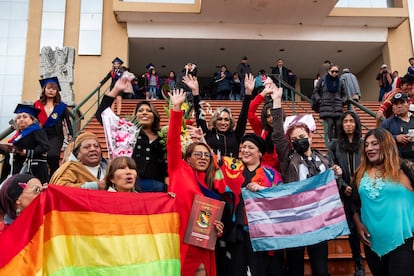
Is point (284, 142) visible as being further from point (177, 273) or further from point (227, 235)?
point (177, 273)

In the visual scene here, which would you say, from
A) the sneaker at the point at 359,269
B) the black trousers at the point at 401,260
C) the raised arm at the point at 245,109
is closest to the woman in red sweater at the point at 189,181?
the raised arm at the point at 245,109

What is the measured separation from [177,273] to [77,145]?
5.47 ft

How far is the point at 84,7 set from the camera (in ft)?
57.2

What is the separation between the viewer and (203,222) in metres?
3.85

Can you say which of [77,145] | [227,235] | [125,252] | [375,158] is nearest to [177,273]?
[125,252]

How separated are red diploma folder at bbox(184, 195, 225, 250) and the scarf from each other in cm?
505

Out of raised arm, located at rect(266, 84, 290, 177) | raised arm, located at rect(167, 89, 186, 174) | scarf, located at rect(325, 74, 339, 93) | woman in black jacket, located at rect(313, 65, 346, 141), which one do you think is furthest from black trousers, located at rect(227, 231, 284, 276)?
scarf, located at rect(325, 74, 339, 93)

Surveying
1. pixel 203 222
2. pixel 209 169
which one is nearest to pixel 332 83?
pixel 209 169

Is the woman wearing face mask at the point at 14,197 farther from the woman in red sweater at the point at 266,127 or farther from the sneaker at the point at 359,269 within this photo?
the sneaker at the point at 359,269

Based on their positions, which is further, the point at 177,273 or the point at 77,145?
the point at 77,145

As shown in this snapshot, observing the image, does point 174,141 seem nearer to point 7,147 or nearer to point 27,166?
point 27,166

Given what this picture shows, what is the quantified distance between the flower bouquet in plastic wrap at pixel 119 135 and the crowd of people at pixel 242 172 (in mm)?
98

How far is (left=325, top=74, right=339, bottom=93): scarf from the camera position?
8.12 m

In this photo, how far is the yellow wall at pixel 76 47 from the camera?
659 inches
